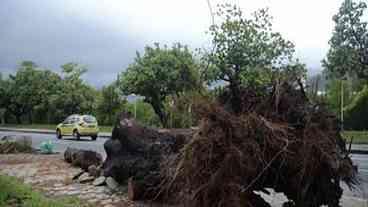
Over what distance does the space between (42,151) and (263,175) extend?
485 inches

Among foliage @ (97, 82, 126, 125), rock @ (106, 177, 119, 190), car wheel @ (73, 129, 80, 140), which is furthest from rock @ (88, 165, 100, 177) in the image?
foliage @ (97, 82, 126, 125)

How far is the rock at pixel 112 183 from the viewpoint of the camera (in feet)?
21.9

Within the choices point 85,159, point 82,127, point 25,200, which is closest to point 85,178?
point 85,159

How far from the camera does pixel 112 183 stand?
6.78 metres

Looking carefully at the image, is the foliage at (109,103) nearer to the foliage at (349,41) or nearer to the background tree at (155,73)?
the background tree at (155,73)

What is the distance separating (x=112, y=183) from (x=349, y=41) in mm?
15805

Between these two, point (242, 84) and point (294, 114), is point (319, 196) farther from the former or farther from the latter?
point (242, 84)

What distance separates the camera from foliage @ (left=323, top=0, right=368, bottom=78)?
1809cm

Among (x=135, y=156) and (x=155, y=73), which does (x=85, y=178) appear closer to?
(x=135, y=156)

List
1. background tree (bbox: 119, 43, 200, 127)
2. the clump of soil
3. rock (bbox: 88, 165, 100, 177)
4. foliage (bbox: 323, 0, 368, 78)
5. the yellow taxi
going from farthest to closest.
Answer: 1. background tree (bbox: 119, 43, 200, 127)
2. the yellow taxi
3. foliage (bbox: 323, 0, 368, 78)
4. rock (bbox: 88, 165, 100, 177)
5. the clump of soil

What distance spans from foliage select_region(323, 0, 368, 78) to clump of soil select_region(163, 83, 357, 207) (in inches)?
660

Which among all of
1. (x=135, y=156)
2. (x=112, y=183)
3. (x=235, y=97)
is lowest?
(x=112, y=183)

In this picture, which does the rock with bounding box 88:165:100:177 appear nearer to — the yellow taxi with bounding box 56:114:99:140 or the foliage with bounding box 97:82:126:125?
the yellow taxi with bounding box 56:114:99:140

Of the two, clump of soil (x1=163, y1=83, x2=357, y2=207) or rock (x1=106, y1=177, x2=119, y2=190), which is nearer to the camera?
clump of soil (x1=163, y1=83, x2=357, y2=207)
